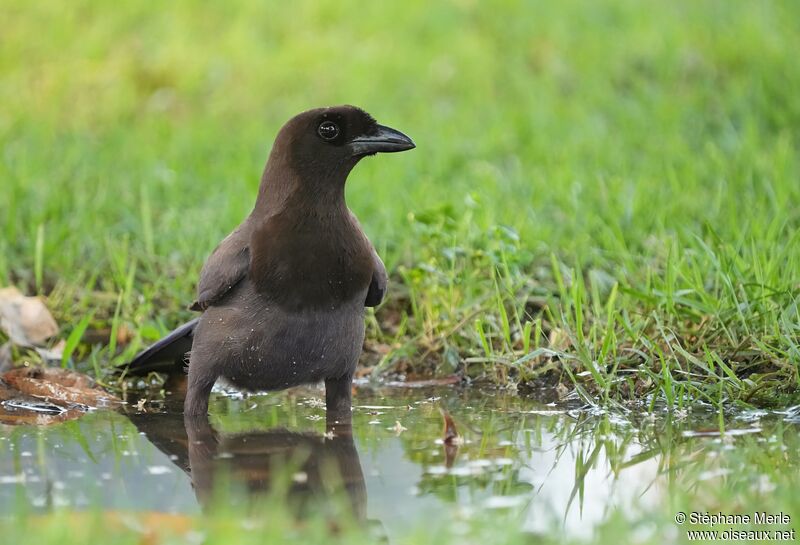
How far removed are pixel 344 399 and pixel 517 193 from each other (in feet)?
9.92

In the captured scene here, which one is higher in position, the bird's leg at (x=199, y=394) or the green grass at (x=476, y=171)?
the green grass at (x=476, y=171)

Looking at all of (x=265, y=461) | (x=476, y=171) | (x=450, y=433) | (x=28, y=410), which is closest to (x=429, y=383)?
(x=450, y=433)

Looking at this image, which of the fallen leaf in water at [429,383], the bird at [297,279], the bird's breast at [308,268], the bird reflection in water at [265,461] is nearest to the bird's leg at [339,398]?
the bird at [297,279]

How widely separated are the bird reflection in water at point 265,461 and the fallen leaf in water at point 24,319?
1.20 metres

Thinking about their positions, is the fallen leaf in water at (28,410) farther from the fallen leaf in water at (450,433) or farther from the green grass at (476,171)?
the fallen leaf in water at (450,433)

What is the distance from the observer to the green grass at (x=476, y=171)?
17.1ft

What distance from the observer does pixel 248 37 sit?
37.5 ft

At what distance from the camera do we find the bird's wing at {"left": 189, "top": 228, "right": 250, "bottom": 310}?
4.72m

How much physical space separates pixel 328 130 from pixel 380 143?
8.5 inches

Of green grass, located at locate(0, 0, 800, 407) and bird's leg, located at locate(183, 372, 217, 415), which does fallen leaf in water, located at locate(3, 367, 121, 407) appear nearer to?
green grass, located at locate(0, 0, 800, 407)

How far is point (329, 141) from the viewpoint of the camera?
4824mm

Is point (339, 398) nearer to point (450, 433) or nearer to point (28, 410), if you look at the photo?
point (450, 433)

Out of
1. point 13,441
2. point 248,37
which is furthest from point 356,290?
point 248,37

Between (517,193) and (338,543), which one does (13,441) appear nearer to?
(338,543)
